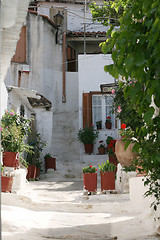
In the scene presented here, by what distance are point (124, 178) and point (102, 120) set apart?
8.47 meters

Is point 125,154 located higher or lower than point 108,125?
lower

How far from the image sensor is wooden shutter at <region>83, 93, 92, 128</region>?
1609 cm

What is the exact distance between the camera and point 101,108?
53.9ft

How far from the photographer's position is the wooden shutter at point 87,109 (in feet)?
52.8

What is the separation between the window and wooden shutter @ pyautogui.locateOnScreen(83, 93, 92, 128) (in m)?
0.23

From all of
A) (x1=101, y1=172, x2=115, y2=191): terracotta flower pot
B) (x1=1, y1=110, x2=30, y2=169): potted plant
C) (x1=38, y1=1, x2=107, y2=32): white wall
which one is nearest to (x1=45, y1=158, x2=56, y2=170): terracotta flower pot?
(x1=1, y1=110, x2=30, y2=169): potted plant

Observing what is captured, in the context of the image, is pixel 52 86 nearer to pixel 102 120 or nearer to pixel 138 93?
pixel 102 120

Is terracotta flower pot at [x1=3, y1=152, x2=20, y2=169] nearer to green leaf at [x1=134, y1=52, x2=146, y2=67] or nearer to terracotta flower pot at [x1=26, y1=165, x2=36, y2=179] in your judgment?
terracotta flower pot at [x1=26, y1=165, x2=36, y2=179]

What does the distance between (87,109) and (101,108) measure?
703 mm

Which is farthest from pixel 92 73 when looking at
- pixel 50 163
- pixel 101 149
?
pixel 50 163

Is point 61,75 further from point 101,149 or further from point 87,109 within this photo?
point 101,149

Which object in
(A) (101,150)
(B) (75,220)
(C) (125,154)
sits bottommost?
(B) (75,220)

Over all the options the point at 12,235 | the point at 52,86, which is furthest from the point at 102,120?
the point at 12,235

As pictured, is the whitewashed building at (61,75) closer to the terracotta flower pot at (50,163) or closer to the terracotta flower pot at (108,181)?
the terracotta flower pot at (50,163)
